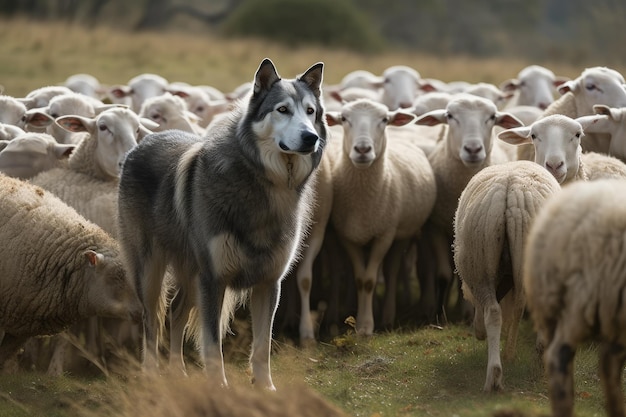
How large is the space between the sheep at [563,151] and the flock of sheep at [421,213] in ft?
0.04

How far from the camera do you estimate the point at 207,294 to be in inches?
269

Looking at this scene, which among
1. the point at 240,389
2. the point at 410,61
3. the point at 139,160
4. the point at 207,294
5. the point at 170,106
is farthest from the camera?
the point at 410,61

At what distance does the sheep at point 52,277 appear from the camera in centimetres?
798

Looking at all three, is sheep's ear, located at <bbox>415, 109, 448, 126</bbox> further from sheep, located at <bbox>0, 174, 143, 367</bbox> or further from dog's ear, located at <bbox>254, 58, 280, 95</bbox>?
dog's ear, located at <bbox>254, 58, 280, 95</bbox>

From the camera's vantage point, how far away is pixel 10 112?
1111 centimetres

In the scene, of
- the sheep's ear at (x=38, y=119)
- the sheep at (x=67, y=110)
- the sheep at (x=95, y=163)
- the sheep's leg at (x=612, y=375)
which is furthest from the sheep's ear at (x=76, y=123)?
the sheep's leg at (x=612, y=375)

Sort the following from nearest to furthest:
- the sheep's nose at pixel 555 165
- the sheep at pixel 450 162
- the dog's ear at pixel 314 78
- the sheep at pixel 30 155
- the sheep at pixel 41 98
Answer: the dog's ear at pixel 314 78 < the sheep's nose at pixel 555 165 < the sheep at pixel 30 155 < the sheep at pixel 450 162 < the sheep at pixel 41 98

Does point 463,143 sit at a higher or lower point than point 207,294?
higher

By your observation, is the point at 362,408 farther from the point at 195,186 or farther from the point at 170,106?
the point at 170,106

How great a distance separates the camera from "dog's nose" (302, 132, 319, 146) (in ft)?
21.5

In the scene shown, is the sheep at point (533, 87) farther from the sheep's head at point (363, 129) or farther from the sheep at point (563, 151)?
the sheep at point (563, 151)

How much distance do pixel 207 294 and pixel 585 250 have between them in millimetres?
2443

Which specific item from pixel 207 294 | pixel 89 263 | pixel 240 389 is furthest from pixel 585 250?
pixel 89 263

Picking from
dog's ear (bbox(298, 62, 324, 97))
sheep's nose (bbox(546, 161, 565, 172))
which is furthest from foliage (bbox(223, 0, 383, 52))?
dog's ear (bbox(298, 62, 324, 97))
